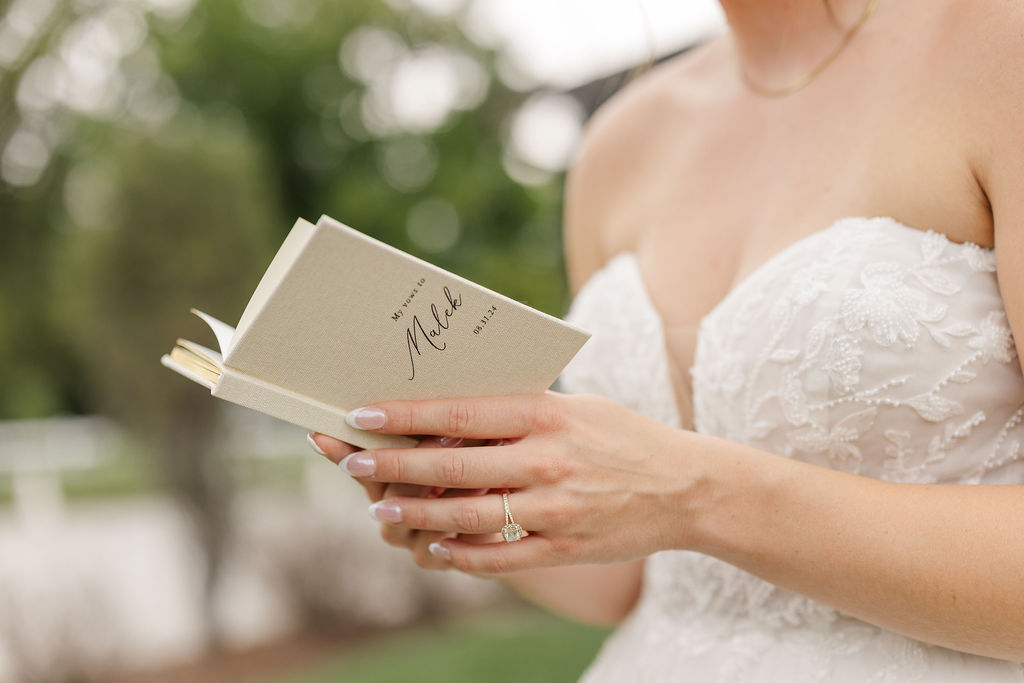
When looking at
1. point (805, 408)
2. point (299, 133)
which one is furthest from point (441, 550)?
point (299, 133)

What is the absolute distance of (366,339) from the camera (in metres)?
1.06

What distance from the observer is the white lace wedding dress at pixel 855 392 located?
1.28 m

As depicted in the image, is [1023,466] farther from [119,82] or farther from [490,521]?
[119,82]

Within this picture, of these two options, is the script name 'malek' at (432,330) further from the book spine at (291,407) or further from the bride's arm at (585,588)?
the bride's arm at (585,588)

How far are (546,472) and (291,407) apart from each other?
32cm

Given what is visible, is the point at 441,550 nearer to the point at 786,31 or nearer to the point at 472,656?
the point at 786,31

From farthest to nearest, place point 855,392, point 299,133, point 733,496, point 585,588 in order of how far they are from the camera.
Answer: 1. point 299,133
2. point 585,588
3. point 855,392
4. point 733,496

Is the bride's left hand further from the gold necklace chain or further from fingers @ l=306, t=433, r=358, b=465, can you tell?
the gold necklace chain

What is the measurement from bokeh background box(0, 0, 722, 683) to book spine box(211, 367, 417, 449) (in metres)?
1.17

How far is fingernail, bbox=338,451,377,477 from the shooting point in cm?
110

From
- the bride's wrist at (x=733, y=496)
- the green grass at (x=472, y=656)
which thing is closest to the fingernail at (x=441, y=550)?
the bride's wrist at (x=733, y=496)

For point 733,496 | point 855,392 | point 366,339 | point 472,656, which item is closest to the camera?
point 366,339

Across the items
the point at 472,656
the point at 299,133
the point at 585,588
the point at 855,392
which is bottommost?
the point at 472,656

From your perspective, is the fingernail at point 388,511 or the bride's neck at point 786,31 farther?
the bride's neck at point 786,31
